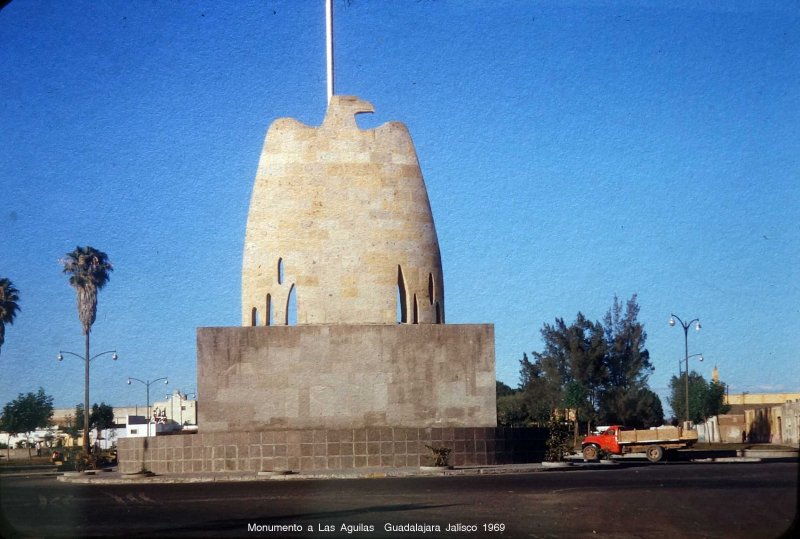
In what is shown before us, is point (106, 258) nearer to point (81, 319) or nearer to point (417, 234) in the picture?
point (81, 319)

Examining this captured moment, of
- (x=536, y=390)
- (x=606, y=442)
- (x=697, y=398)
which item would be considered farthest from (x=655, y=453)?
(x=697, y=398)

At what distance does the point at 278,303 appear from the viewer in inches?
1219

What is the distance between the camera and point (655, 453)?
134 feet

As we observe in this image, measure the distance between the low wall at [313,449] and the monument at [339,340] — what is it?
4 centimetres

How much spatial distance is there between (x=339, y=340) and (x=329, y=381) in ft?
3.61

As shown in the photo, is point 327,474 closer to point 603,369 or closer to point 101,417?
point 603,369

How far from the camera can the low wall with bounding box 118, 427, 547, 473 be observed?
2861 centimetres

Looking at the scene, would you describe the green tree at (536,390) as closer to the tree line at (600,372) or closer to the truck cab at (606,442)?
the tree line at (600,372)

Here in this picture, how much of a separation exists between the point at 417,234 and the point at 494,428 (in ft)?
18.9

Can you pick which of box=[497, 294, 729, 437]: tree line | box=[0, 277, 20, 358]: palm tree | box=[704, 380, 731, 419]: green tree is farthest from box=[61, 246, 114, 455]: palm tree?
box=[704, 380, 731, 419]: green tree

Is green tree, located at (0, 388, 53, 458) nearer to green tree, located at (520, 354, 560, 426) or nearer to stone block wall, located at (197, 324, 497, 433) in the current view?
green tree, located at (520, 354, 560, 426)

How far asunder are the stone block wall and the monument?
1.1 inches

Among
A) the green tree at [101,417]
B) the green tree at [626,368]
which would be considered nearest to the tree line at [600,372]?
the green tree at [626,368]

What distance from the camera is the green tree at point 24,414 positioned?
3548 inches
